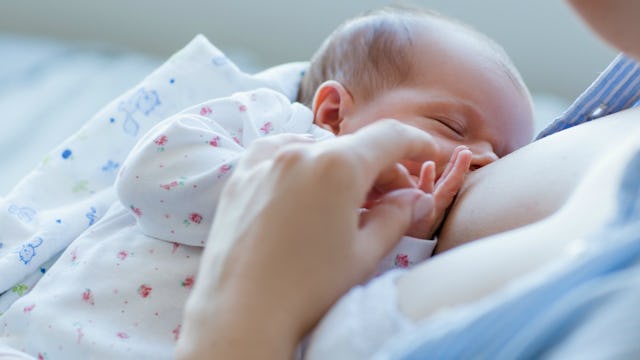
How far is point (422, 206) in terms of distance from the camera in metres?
0.70

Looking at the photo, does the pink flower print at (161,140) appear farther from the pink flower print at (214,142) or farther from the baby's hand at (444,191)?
the baby's hand at (444,191)

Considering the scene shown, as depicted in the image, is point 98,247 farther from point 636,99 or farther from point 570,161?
point 636,99

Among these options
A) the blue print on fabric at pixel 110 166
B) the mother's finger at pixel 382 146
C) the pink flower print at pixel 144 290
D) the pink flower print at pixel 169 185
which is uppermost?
the mother's finger at pixel 382 146

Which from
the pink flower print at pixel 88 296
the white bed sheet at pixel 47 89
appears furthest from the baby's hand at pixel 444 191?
the white bed sheet at pixel 47 89

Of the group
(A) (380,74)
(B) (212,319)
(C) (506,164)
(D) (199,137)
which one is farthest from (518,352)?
(A) (380,74)

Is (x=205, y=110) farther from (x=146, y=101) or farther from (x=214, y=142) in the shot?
(x=146, y=101)

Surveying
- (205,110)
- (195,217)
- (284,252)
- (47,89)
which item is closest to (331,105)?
(205,110)

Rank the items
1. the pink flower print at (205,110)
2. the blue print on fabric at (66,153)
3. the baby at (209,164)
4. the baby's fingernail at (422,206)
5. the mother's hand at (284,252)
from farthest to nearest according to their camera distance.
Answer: the blue print on fabric at (66,153)
the pink flower print at (205,110)
the baby at (209,164)
the baby's fingernail at (422,206)
the mother's hand at (284,252)

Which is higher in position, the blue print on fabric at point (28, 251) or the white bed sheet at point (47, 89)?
the blue print on fabric at point (28, 251)

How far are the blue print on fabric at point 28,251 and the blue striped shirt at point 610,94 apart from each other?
608 millimetres

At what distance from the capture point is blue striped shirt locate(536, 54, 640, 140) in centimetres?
90

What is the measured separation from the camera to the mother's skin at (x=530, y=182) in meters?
0.73

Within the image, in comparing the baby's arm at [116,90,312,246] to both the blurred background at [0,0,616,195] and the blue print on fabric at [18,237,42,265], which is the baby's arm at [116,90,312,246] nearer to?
the blue print on fabric at [18,237,42,265]

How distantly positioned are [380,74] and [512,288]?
54cm
